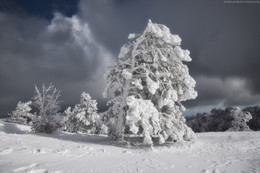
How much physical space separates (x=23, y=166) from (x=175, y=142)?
8.91 meters

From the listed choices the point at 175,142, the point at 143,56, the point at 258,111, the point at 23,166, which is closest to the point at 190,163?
the point at 175,142

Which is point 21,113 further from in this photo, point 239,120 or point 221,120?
point 221,120

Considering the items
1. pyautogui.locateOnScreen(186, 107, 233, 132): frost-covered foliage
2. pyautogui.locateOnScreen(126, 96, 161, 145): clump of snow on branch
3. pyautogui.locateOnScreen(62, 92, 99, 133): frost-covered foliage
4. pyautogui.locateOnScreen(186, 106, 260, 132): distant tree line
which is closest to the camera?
pyautogui.locateOnScreen(126, 96, 161, 145): clump of snow on branch

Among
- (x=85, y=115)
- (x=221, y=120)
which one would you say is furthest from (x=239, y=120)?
(x=221, y=120)

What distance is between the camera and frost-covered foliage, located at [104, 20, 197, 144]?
33.9ft

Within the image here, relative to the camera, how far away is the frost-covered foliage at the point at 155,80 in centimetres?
1034

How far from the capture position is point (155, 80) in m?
11.8

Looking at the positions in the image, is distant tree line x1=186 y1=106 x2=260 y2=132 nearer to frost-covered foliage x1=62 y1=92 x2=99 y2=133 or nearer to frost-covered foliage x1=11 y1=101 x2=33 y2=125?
frost-covered foliage x1=62 y1=92 x2=99 y2=133

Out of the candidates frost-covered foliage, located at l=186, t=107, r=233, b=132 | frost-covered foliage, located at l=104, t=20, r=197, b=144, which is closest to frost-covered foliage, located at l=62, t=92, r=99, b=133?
frost-covered foliage, located at l=104, t=20, r=197, b=144

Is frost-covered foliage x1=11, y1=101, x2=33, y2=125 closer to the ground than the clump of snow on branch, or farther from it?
farther from it

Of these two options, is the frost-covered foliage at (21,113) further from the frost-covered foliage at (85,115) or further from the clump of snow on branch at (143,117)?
the clump of snow on branch at (143,117)

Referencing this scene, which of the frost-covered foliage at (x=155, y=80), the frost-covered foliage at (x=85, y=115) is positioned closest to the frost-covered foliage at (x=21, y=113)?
Answer: the frost-covered foliage at (x=85, y=115)

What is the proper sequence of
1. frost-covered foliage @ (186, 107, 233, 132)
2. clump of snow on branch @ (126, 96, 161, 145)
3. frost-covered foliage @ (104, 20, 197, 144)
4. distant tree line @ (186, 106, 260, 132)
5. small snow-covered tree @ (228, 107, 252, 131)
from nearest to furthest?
clump of snow on branch @ (126, 96, 161, 145) < frost-covered foliage @ (104, 20, 197, 144) < small snow-covered tree @ (228, 107, 252, 131) < distant tree line @ (186, 106, 260, 132) < frost-covered foliage @ (186, 107, 233, 132)

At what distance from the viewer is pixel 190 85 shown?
1112 centimetres
